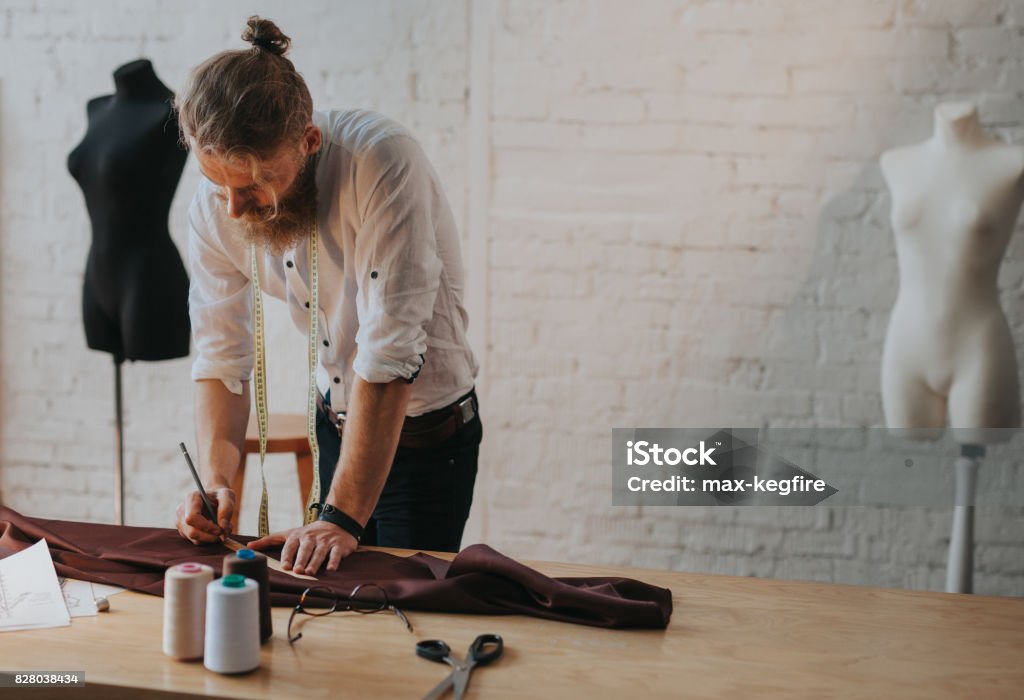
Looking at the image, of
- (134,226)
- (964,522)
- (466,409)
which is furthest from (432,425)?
(964,522)

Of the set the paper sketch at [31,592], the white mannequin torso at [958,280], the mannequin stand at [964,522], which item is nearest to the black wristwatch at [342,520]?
the paper sketch at [31,592]

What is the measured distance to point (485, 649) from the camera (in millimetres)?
1518

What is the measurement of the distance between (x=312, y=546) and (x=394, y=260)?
1.84 ft

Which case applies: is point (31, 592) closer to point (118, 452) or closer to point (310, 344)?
point (310, 344)

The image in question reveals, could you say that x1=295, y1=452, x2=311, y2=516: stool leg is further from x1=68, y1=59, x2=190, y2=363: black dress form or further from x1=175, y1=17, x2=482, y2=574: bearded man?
x1=175, y1=17, x2=482, y2=574: bearded man

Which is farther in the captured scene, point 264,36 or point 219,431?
point 219,431

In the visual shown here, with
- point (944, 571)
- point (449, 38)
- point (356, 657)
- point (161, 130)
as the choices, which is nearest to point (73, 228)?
point (161, 130)

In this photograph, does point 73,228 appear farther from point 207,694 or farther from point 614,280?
point 207,694

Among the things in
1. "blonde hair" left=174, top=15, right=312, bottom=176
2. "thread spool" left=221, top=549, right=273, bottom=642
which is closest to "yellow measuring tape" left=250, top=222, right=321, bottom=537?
"blonde hair" left=174, top=15, right=312, bottom=176

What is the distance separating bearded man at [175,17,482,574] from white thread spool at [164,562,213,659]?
1.10ft

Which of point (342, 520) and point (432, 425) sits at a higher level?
point (432, 425)

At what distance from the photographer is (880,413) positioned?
3295 mm

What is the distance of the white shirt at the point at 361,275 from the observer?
196 cm

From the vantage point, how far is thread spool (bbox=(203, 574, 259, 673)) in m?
1.39
